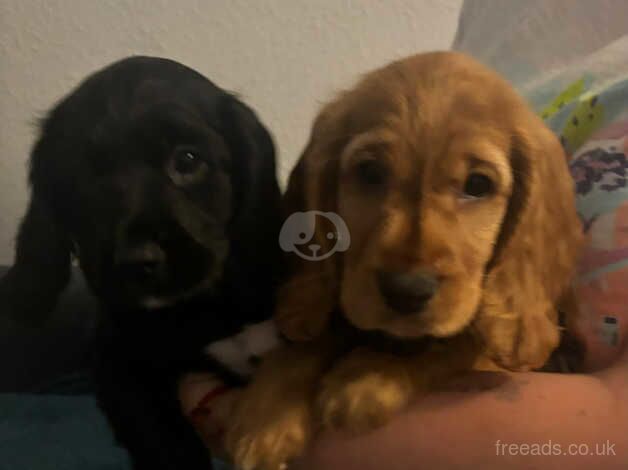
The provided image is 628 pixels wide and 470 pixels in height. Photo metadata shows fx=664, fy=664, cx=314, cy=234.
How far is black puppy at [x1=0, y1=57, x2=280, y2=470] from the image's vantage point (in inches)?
25.0

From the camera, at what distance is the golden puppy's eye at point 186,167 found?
25.8 inches

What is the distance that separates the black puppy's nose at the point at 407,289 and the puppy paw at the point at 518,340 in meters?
0.10

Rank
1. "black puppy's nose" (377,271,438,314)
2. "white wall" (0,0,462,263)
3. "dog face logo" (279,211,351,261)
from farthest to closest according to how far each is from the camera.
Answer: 1. "white wall" (0,0,462,263)
2. "dog face logo" (279,211,351,261)
3. "black puppy's nose" (377,271,438,314)

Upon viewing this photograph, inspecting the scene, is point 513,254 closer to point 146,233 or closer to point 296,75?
point 146,233

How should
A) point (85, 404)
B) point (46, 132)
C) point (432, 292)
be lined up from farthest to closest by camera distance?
point (85, 404)
point (46, 132)
point (432, 292)

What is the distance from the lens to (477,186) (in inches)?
25.3

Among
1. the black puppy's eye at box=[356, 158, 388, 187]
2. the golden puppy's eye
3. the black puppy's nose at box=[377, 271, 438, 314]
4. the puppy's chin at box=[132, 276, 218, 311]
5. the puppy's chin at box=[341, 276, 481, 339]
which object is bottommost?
the puppy's chin at box=[132, 276, 218, 311]

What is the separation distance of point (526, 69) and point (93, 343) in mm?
762

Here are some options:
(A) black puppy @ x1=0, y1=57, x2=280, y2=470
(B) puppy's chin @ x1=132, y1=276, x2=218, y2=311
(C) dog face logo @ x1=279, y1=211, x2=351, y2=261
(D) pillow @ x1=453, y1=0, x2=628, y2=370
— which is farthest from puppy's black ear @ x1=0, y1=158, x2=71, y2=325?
(D) pillow @ x1=453, y1=0, x2=628, y2=370

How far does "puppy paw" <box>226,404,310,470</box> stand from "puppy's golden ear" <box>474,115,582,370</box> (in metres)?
0.20

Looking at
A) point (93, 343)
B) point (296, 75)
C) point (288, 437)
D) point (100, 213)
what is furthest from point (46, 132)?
point (296, 75)

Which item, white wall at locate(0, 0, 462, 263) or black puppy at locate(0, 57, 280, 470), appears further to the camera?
white wall at locate(0, 0, 462, 263)

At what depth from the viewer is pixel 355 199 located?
2.17ft

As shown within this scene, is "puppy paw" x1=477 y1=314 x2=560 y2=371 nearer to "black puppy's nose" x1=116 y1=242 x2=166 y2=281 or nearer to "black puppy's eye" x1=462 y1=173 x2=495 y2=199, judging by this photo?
"black puppy's eye" x1=462 y1=173 x2=495 y2=199
